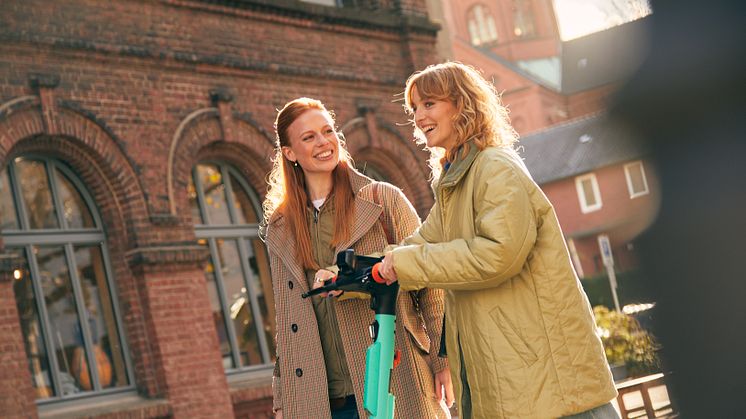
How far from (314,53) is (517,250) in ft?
35.5

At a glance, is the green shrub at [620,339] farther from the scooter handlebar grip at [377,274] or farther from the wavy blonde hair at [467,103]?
the scooter handlebar grip at [377,274]

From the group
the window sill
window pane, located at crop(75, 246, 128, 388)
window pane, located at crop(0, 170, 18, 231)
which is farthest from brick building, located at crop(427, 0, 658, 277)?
window pane, located at crop(0, 170, 18, 231)

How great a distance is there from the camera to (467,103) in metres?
3.65

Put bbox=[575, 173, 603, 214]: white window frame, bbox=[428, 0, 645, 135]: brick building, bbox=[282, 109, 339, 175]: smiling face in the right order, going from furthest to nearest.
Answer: bbox=[428, 0, 645, 135]: brick building < bbox=[575, 173, 603, 214]: white window frame < bbox=[282, 109, 339, 175]: smiling face

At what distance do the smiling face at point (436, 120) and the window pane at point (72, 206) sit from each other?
7.67 metres

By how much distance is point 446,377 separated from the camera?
4.34 metres

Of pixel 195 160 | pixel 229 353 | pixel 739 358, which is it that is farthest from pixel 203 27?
pixel 739 358

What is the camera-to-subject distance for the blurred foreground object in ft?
5.19

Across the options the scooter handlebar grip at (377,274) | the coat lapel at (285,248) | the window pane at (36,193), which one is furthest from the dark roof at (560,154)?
the scooter handlebar grip at (377,274)

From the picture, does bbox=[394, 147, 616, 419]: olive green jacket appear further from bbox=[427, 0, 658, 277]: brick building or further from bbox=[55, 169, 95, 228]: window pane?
bbox=[55, 169, 95, 228]: window pane

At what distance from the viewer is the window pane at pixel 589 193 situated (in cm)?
5250

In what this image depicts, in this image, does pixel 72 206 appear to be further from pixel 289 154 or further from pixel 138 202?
pixel 289 154

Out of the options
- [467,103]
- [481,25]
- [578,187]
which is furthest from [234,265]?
[481,25]

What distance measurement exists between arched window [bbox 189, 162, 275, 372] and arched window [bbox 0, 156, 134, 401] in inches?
53.4
